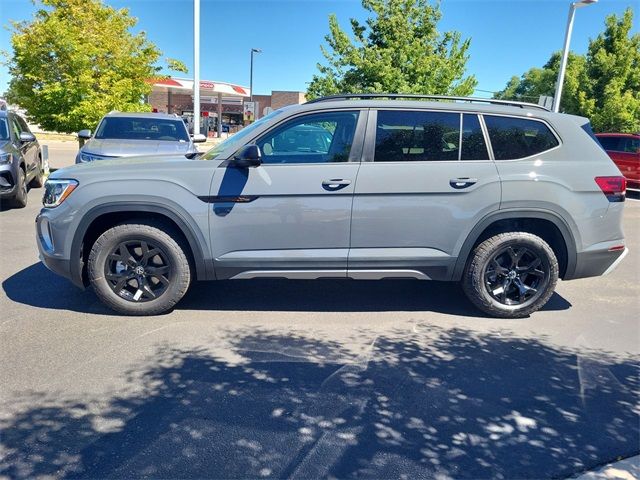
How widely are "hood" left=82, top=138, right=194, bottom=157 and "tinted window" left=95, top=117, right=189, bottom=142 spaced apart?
298mm

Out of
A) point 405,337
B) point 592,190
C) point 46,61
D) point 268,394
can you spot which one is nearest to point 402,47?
point 46,61

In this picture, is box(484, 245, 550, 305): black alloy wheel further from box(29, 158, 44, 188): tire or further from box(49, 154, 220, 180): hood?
box(29, 158, 44, 188): tire

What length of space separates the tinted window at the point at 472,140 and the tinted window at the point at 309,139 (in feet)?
3.22

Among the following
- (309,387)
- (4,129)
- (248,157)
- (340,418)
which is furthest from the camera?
(4,129)

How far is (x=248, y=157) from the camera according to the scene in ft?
13.1

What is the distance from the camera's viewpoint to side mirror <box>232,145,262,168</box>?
399cm

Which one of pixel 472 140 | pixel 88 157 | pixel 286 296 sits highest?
pixel 472 140

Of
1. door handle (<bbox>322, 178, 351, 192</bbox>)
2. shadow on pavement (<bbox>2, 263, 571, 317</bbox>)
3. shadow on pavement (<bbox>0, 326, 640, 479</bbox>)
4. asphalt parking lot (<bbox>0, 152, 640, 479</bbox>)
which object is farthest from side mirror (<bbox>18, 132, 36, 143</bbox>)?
door handle (<bbox>322, 178, 351, 192</bbox>)

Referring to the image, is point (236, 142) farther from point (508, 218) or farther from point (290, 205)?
point (508, 218)

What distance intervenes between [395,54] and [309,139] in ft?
33.4

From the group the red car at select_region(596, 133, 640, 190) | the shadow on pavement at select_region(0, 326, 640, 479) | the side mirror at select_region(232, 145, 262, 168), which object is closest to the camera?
the shadow on pavement at select_region(0, 326, 640, 479)

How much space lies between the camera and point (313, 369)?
137 inches

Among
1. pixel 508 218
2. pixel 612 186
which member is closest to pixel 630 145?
pixel 612 186

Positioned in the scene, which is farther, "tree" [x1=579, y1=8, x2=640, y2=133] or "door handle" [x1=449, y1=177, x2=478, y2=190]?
"tree" [x1=579, y1=8, x2=640, y2=133]
